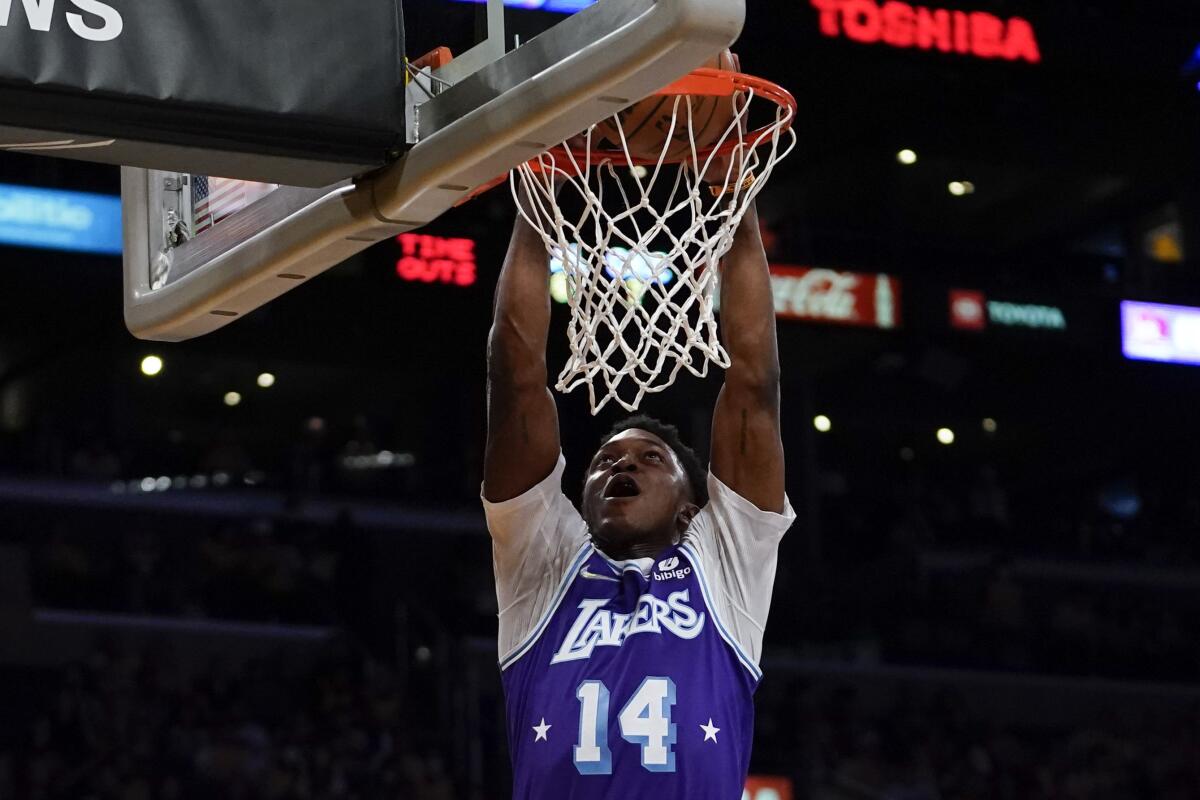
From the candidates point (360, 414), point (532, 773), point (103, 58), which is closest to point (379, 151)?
point (103, 58)

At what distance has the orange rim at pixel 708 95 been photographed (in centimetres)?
350

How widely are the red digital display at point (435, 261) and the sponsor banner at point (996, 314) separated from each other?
3.59 meters

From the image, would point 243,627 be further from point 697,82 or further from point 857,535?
point 697,82

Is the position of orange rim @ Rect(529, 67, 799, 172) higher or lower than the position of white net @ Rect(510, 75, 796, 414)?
higher

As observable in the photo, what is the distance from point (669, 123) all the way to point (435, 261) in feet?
23.3

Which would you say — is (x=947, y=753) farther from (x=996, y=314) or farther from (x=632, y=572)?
(x=632, y=572)

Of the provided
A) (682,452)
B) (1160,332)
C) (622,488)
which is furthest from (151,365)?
(622,488)

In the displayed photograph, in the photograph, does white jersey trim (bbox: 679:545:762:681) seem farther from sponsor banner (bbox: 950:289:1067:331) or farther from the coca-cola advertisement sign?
sponsor banner (bbox: 950:289:1067:331)

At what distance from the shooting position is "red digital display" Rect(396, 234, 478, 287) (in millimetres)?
10656

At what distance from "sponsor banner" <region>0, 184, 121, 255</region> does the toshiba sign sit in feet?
14.3

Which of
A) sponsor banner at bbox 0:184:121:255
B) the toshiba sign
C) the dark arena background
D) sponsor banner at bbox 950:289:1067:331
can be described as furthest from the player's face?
sponsor banner at bbox 950:289:1067:331

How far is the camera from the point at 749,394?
3785 millimetres

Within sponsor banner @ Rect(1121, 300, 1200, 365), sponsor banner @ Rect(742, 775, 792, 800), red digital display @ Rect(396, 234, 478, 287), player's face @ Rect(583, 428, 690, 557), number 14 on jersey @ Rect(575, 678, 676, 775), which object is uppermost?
red digital display @ Rect(396, 234, 478, 287)

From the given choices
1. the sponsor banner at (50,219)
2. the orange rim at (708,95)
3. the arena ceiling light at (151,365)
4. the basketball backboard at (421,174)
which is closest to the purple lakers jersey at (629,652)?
the orange rim at (708,95)
